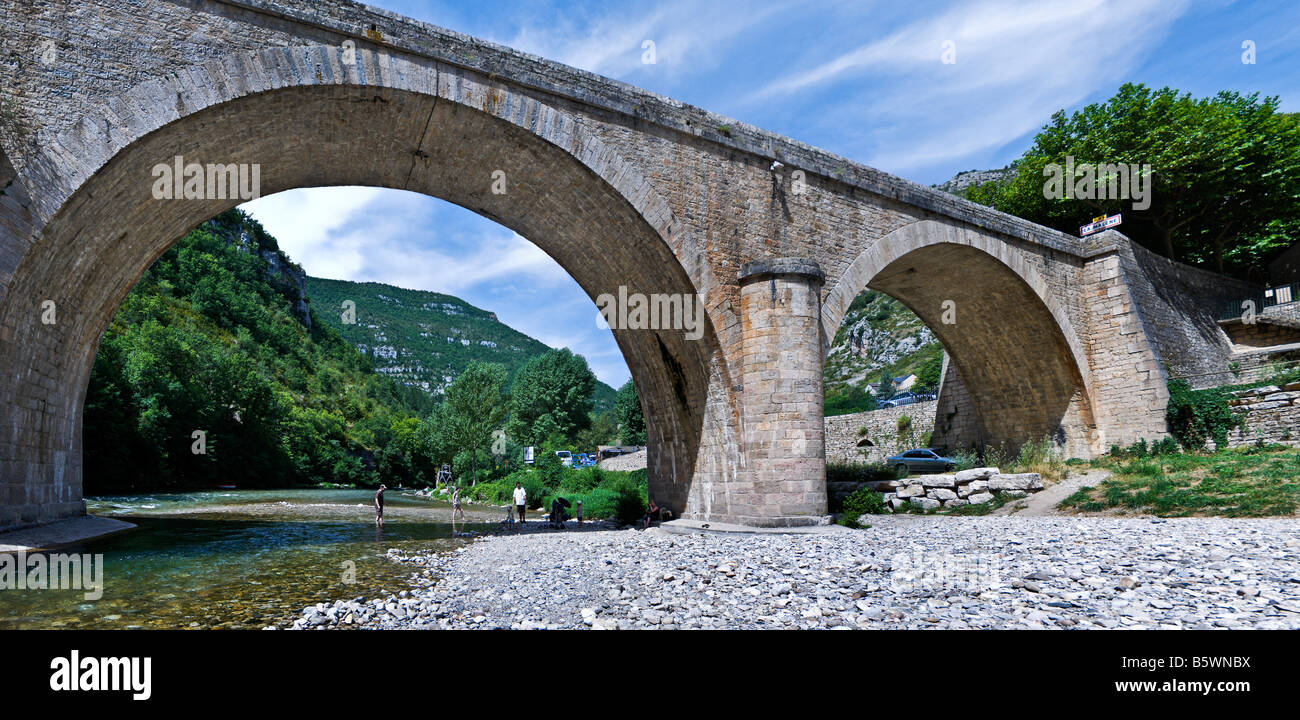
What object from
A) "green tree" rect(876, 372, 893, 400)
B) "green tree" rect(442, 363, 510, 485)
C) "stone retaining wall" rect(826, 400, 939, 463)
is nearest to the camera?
"stone retaining wall" rect(826, 400, 939, 463)

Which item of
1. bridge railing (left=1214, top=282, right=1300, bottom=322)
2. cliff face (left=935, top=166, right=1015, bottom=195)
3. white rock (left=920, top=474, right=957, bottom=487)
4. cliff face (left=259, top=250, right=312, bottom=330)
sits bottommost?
white rock (left=920, top=474, right=957, bottom=487)

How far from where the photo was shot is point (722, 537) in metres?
10.9

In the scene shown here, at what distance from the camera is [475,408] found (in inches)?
1725

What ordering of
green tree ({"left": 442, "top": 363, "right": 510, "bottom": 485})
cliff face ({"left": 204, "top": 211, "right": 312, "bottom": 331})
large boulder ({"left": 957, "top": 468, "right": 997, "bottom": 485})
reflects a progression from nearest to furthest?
large boulder ({"left": 957, "top": 468, "right": 997, "bottom": 485})
green tree ({"left": 442, "top": 363, "right": 510, "bottom": 485})
cliff face ({"left": 204, "top": 211, "right": 312, "bottom": 331})

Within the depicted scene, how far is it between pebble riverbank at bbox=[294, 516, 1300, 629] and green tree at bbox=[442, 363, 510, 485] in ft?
114

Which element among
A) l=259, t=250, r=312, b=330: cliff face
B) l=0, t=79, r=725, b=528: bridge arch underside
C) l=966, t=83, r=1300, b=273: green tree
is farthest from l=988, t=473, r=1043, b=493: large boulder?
l=259, t=250, r=312, b=330: cliff face

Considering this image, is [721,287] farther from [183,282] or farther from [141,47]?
[183,282]

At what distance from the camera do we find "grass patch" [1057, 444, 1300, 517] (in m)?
11.2

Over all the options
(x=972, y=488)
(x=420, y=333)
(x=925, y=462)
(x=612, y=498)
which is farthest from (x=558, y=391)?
(x=420, y=333)

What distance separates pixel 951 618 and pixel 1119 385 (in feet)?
59.4

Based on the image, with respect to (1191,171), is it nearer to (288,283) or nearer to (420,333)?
(288,283)

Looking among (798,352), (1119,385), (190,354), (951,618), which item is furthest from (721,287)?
(190,354)

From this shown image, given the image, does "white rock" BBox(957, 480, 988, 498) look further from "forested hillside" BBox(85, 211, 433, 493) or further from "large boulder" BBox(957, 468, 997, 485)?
"forested hillside" BBox(85, 211, 433, 493)
